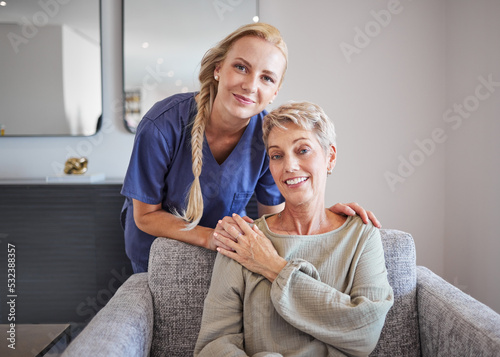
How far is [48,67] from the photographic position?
2.53 metres

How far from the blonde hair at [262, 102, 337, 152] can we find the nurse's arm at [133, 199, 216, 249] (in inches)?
15.8

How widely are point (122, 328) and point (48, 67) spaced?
1997mm

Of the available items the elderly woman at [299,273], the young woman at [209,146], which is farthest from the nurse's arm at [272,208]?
the elderly woman at [299,273]

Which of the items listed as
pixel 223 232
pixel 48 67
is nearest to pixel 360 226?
pixel 223 232

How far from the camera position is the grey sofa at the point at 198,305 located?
1147mm

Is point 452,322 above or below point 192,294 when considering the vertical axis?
above

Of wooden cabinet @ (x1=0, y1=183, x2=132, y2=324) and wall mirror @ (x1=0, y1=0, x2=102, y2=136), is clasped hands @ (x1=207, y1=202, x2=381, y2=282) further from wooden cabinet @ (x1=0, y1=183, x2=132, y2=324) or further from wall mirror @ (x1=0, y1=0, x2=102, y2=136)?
wall mirror @ (x1=0, y1=0, x2=102, y2=136)

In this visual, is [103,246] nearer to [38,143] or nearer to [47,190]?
[47,190]

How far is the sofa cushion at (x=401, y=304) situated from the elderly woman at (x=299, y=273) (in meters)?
0.10

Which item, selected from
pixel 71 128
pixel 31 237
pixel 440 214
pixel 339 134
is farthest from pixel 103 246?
pixel 440 214

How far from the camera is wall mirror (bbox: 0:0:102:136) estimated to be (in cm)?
252

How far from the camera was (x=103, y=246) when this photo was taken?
7.22 ft

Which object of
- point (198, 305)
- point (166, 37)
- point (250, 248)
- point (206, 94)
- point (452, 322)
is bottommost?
point (198, 305)

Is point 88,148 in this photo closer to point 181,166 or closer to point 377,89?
point 181,166
